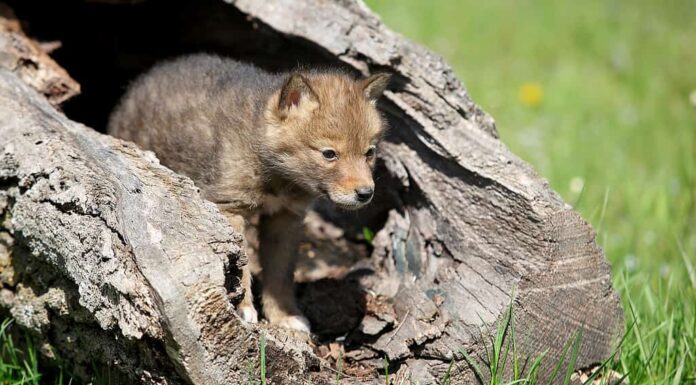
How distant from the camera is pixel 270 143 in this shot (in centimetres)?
382

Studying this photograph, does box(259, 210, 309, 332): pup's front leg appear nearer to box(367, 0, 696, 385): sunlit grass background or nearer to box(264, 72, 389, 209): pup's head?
box(264, 72, 389, 209): pup's head

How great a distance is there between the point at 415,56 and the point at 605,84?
4.48 metres

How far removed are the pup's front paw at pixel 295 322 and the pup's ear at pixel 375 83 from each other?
1.19m

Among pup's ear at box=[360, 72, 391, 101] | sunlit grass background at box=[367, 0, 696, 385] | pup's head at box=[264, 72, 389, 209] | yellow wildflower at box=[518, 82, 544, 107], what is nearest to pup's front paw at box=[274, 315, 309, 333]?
pup's head at box=[264, 72, 389, 209]

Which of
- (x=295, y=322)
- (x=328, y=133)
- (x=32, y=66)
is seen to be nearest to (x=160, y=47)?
(x=32, y=66)

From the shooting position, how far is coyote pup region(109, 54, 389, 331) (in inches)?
146

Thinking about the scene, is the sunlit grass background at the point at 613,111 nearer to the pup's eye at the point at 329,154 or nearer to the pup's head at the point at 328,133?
the pup's head at the point at 328,133

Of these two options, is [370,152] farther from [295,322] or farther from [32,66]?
[32,66]

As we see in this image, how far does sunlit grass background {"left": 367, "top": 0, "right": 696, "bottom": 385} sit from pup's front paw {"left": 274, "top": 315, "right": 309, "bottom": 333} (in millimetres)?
1536

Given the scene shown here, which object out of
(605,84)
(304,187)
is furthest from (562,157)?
(304,187)

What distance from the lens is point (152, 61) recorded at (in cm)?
532

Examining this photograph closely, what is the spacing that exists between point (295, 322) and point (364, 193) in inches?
33.1

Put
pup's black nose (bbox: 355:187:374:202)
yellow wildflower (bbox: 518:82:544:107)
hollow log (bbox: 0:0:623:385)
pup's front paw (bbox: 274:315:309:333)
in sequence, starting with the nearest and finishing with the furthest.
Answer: hollow log (bbox: 0:0:623:385)
pup's black nose (bbox: 355:187:374:202)
pup's front paw (bbox: 274:315:309:333)
yellow wildflower (bbox: 518:82:544:107)

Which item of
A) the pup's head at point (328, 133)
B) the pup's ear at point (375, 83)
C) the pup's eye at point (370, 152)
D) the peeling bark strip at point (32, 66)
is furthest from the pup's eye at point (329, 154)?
the peeling bark strip at point (32, 66)
